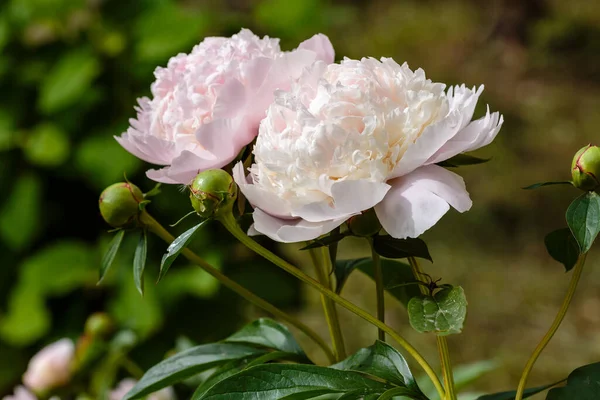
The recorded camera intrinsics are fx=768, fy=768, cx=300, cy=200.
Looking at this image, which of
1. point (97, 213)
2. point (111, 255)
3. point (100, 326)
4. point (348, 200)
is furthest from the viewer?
point (97, 213)

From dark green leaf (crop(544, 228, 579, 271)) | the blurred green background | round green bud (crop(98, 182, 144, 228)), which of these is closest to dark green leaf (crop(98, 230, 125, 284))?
round green bud (crop(98, 182, 144, 228))

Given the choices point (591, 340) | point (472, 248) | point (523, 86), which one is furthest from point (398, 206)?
point (523, 86)

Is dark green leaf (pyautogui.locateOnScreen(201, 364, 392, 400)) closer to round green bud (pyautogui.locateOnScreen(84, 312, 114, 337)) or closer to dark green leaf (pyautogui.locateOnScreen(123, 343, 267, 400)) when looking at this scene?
dark green leaf (pyautogui.locateOnScreen(123, 343, 267, 400))

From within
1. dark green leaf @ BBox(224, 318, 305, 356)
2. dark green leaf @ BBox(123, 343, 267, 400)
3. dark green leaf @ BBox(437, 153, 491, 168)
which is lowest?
dark green leaf @ BBox(123, 343, 267, 400)

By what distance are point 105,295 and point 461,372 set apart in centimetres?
90

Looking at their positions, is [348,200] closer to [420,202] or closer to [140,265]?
[420,202]

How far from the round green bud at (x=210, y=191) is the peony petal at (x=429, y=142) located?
0.26 ft

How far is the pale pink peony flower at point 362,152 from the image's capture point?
1.10 ft

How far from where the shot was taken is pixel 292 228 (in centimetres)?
34

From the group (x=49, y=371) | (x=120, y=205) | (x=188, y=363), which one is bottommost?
(x=49, y=371)

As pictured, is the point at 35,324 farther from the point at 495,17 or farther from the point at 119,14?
the point at 495,17

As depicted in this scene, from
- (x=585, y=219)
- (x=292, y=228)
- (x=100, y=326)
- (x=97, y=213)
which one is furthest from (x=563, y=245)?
(x=97, y=213)

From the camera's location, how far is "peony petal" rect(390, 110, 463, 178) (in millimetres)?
336

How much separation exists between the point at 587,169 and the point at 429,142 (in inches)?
3.1
